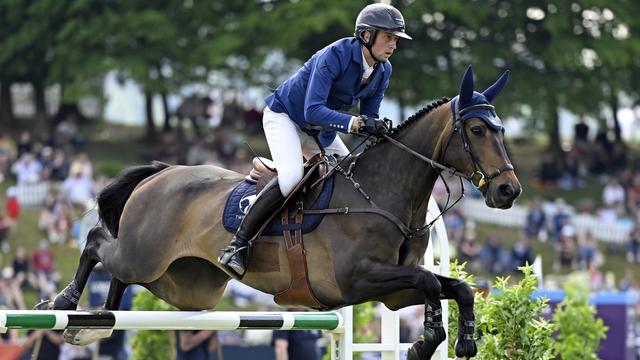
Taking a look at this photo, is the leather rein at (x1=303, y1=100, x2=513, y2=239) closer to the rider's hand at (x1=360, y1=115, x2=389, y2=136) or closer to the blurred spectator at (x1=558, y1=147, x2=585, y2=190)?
the rider's hand at (x1=360, y1=115, x2=389, y2=136)

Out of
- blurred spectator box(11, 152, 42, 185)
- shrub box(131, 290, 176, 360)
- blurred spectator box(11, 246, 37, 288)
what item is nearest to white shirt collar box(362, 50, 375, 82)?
shrub box(131, 290, 176, 360)

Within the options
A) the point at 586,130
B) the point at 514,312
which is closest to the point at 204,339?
the point at 514,312

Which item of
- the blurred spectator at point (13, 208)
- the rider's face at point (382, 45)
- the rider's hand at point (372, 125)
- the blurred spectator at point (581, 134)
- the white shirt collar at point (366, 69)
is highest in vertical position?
the blurred spectator at point (581, 134)

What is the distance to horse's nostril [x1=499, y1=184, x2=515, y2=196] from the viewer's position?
595cm

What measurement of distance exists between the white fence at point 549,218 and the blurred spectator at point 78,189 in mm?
7043

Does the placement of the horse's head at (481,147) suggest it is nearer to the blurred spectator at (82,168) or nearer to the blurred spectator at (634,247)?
the blurred spectator at (82,168)

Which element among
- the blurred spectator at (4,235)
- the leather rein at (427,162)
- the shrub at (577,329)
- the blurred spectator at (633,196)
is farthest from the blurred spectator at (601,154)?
the leather rein at (427,162)

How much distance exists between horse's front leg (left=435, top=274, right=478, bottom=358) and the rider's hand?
2.70 ft

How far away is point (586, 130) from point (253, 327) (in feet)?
74.7

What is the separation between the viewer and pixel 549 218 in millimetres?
22453

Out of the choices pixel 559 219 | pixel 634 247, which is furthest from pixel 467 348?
pixel 559 219

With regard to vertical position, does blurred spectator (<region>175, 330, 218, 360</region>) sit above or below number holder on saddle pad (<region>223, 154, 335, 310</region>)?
below

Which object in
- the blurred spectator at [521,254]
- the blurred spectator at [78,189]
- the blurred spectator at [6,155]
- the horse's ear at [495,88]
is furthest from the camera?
the blurred spectator at [6,155]

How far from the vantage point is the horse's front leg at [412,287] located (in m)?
6.18
